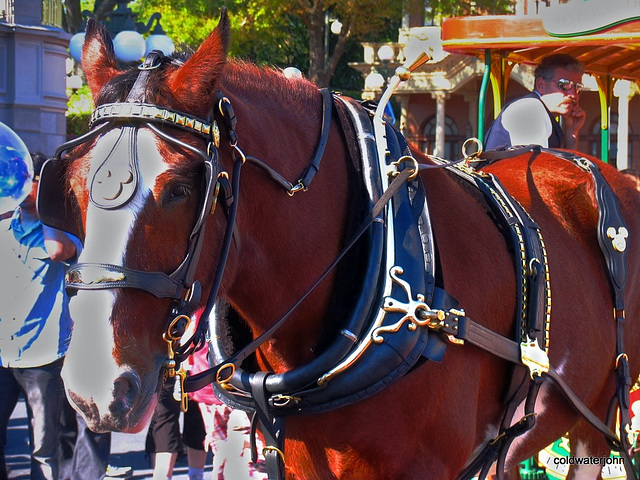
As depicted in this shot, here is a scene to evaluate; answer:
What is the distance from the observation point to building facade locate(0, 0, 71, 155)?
524 inches

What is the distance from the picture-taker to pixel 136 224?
6.54 feet

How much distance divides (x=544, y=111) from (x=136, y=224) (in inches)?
106

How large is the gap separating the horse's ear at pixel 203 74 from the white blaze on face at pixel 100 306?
20 centimetres

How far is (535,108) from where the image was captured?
4203 millimetres

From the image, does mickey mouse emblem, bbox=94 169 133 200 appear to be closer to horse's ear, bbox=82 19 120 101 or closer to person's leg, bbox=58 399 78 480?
horse's ear, bbox=82 19 120 101

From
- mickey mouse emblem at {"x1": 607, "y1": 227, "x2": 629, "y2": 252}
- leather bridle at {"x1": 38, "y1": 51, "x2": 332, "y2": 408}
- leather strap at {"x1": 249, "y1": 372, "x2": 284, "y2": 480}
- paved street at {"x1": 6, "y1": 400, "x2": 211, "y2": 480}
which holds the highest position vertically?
leather bridle at {"x1": 38, "y1": 51, "x2": 332, "y2": 408}

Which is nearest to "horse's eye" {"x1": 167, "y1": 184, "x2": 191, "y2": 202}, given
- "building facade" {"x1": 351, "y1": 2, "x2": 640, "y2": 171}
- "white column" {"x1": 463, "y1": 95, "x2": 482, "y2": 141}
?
"building facade" {"x1": 351, "y1": 2, "x2": 640, "y2": 171}

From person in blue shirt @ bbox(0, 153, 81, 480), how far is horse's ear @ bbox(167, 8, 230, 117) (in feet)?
10.6

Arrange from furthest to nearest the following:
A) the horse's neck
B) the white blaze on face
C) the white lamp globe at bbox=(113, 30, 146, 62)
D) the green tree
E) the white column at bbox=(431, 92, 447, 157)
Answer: the white column at bbox=(431, 92, 447, 157) → the green tree → the white lamp globe at bbox=(113, 30, 146, 62) → the horse's neck → the white blaze on face

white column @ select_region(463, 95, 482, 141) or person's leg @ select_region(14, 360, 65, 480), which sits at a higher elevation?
white column @ select_region(463, 95, 482, 141)

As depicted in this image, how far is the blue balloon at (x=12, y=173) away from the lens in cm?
461

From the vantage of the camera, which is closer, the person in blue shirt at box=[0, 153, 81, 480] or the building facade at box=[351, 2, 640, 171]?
the person in blue shirt at box=[0, 153, 81, 480]

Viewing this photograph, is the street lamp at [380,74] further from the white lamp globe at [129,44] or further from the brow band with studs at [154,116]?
the brow band with studs at [154,116]

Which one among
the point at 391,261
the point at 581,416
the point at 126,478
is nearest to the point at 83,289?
the point at 391,261
